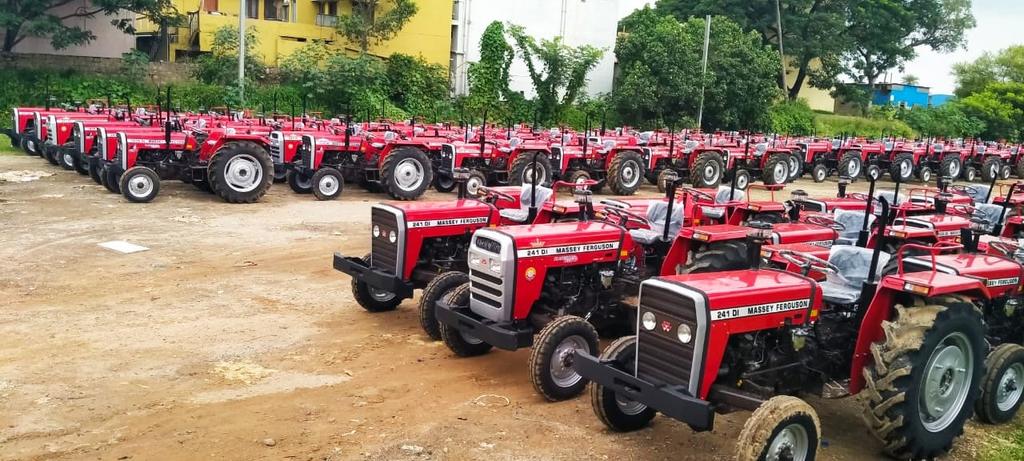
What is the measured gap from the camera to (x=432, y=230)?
771cm

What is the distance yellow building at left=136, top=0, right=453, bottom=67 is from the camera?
32938 millimetres

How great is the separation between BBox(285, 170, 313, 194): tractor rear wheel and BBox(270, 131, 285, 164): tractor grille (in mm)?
298

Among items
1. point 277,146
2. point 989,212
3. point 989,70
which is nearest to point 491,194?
point 989,212

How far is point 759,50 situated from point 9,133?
82.5 ft

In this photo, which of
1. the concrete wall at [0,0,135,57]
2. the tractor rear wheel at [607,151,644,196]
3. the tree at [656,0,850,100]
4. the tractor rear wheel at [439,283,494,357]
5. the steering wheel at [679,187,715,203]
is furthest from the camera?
the tree at [656,0,850,100]

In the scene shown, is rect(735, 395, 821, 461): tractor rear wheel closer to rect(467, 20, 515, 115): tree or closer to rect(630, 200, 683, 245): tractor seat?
rect(630, 200, 683, 245): tractor seat

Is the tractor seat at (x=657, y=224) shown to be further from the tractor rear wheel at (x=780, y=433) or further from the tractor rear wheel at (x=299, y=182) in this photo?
the tractor rear wheel at (x=299, y=182)

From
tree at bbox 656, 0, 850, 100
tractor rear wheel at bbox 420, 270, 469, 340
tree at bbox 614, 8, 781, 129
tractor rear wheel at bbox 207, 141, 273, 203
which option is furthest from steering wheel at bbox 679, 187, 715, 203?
tree at bbox 656, 0, 850, 100

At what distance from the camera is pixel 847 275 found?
5688mm

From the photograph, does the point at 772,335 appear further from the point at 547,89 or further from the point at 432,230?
the point at 547,89

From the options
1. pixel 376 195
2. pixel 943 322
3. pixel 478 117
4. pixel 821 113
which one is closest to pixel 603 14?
pixel 478 117

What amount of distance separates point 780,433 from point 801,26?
1549 inches

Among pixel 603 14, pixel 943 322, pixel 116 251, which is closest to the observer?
pixel 943 322

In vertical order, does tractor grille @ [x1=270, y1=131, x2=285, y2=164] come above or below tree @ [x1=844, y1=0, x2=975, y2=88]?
below
